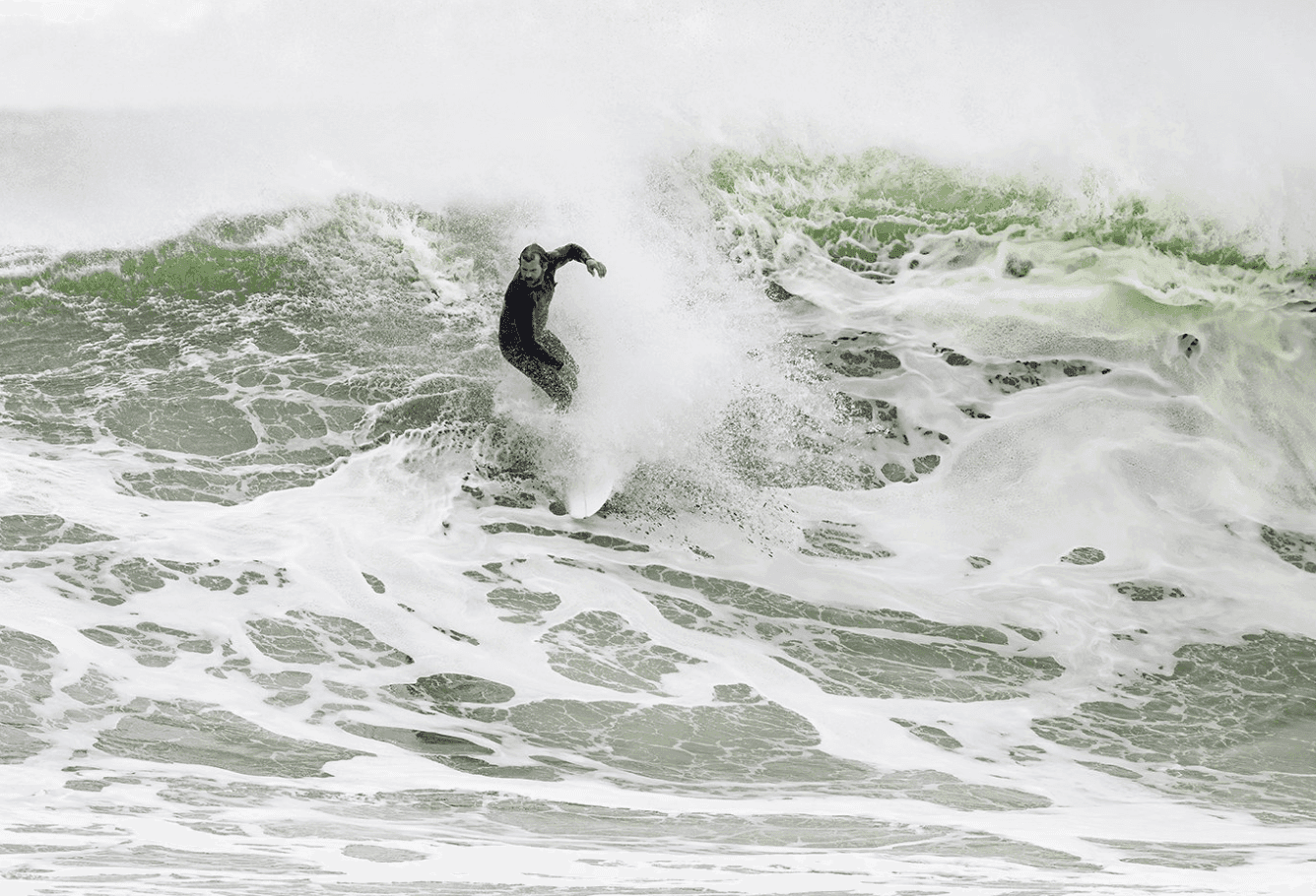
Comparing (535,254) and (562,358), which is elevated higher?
(535,254)

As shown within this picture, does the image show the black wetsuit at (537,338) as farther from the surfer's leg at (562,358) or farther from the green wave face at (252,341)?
the green wave face at (252,341)

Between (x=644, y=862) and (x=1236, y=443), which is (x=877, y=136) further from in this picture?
(x=644, y=862)

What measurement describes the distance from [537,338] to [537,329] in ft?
0.21

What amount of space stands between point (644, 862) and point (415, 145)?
577 centimetres

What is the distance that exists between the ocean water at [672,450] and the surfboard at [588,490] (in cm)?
11

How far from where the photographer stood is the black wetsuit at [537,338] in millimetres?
6301

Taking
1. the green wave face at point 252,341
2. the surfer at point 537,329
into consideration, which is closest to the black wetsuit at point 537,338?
the surfer at point 537,329

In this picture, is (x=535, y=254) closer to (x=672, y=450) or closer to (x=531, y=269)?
(x=531, y=269)

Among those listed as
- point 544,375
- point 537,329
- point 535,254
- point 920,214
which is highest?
point 920,214

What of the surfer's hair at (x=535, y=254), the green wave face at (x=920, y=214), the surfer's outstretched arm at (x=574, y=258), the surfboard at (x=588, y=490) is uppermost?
the green wave face at (x=920, y=214)

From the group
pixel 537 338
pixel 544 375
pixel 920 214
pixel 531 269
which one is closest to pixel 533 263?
pixel 531 269

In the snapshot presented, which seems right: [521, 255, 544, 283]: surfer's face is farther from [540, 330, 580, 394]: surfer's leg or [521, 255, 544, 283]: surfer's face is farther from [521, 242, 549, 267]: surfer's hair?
[540, 330, 580, 394]: surfer's leg

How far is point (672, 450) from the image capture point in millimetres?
6797

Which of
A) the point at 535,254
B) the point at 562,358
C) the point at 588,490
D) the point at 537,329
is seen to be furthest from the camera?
the point at 588,490
